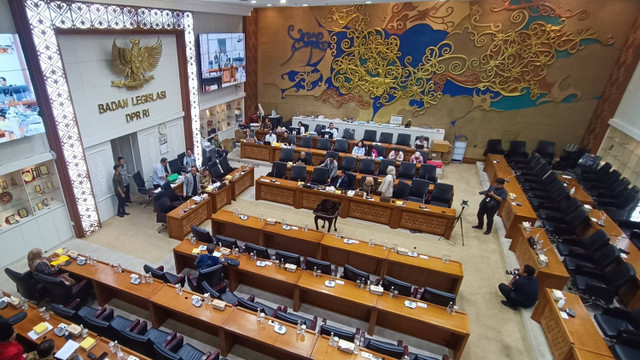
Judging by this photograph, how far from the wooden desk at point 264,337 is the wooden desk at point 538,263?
17.0ft

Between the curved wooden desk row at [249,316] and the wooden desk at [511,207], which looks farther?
the wooden desk at [511,207]

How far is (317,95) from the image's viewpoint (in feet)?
55.1

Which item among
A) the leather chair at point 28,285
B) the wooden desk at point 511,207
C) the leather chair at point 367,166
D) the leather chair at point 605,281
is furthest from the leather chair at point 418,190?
the leather chair at point 28,285

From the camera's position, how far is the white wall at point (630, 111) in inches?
440

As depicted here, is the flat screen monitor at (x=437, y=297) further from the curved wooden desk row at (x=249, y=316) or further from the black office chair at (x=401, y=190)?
the black office chair at (x=401, y=190)

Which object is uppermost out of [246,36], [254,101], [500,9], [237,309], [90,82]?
[500,9]

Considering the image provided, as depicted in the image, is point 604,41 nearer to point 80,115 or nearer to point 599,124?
point 599,124

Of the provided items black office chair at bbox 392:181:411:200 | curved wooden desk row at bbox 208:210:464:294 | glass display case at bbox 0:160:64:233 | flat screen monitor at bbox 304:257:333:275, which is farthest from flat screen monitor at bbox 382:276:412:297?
glass display case at bbox 0:160:64:233

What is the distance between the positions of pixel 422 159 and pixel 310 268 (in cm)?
800

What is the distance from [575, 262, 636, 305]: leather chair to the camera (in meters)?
6.75

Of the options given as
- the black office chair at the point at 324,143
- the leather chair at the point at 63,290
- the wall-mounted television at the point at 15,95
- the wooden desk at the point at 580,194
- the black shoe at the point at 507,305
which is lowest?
the black shoe at the point at 507,305

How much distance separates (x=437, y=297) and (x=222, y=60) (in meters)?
12.6

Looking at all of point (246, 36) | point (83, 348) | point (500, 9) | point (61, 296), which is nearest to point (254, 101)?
point (246, 36)

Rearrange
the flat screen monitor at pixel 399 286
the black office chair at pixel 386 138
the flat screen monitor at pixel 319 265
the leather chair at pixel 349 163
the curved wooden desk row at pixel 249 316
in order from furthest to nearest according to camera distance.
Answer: the black office chair at pixel 386 138
the leather chair at pixel 349 163
the flat screen monitor at pixel 319 265
the flat screen monitor at pixel 399 286
the curved wooden desk row at pixel 249 316
